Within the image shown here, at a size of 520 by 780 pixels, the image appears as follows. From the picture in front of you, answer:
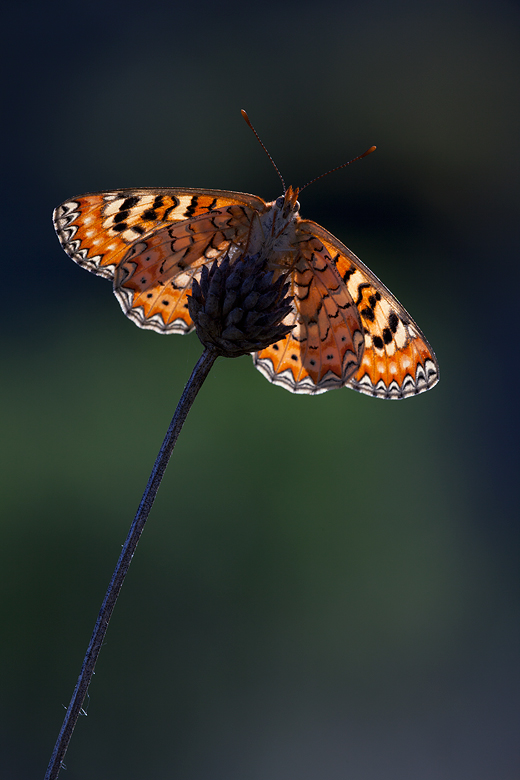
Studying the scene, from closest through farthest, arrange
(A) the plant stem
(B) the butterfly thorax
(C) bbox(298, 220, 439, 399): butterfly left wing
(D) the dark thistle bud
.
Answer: (A) the plant stem
(D) the dark thistle bud
(B) the butterfly thorax
(C) bbox(298, 220, 439, 399): butterfly left wing

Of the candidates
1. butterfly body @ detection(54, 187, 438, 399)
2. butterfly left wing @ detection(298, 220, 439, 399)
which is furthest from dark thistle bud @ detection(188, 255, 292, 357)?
butterfly left wing @ detection(298, 220, 439, 399)

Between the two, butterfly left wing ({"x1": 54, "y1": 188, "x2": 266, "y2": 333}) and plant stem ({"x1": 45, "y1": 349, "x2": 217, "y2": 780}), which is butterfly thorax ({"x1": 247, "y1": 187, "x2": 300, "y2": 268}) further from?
plant stem ({"x1": 45, "y1": 349, "x2": 217, "y2": 780})

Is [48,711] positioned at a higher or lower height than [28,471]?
lower

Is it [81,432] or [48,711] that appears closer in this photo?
[48,711]

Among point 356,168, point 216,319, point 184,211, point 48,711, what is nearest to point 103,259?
point 184,211

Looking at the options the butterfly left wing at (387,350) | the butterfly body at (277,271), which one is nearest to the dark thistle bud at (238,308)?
the butterfly body at (277,271)

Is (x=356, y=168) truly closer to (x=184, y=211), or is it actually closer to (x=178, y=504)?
(x=178, y=504)

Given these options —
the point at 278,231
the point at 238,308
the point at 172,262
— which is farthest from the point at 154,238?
the point at 238,308
